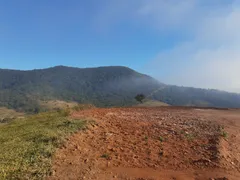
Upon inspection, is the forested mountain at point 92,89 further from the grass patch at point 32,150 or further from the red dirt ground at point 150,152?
the grass patch at point 32,150

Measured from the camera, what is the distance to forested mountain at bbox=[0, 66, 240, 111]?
132375 millimetres

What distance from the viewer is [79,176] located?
7.56 metres

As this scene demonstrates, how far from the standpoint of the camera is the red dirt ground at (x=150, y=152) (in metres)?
7.93

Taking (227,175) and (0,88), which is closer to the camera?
(227,175)

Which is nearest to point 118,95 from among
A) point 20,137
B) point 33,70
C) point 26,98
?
point 26,98

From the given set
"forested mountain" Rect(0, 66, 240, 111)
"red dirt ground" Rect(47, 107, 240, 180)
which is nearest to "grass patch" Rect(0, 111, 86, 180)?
"red dirt ground" Rect(47, 107, 240, 180)

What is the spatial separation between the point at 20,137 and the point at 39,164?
13.0 feet

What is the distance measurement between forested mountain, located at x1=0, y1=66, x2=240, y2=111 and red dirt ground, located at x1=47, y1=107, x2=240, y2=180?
104 m

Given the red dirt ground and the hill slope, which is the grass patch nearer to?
the red dirt ground

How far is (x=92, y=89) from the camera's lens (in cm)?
16912

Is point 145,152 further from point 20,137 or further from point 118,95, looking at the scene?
point 118,95

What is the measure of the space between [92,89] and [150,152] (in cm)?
16080

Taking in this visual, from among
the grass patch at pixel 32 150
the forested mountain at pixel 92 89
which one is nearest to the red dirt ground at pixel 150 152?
the grass patch at pixel 32 150

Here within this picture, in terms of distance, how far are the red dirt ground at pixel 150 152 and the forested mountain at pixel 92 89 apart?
341 ft
